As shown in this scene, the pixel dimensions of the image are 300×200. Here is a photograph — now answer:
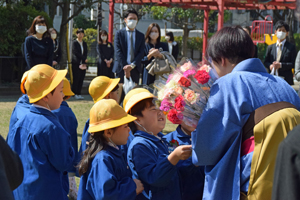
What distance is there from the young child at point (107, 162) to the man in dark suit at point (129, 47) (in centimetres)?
533

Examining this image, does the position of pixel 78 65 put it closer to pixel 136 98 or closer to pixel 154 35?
pixel 154 35

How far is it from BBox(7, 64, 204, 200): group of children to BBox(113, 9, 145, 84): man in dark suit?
192 inches

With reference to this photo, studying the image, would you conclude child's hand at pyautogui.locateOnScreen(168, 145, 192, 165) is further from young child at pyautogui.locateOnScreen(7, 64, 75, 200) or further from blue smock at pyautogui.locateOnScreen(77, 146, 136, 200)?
young child at pyautogui.locateOnScreen(7, 64, 75, 200)

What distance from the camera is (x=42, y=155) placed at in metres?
3.22

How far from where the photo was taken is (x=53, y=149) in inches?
126

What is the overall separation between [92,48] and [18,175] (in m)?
31.6

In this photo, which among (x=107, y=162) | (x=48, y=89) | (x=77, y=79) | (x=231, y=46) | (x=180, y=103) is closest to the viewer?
(x=231, y=46)

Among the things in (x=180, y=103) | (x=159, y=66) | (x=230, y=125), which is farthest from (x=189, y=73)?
(x=159, y=66)

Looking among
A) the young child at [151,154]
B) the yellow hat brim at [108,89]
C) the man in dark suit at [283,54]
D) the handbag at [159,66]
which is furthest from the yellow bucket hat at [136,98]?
the man in dark suit at [283,54]

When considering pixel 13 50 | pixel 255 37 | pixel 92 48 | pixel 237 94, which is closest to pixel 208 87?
pixel 237 94

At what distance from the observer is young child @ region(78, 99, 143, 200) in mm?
2830

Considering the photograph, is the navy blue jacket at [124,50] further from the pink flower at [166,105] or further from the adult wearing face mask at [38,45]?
the pink flower at [166,105]

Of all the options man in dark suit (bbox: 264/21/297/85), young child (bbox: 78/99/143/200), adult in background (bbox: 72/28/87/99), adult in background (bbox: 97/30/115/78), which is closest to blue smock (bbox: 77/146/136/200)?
young child (bbox: 78/99/143/200)

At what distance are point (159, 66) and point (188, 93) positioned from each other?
560 cm
